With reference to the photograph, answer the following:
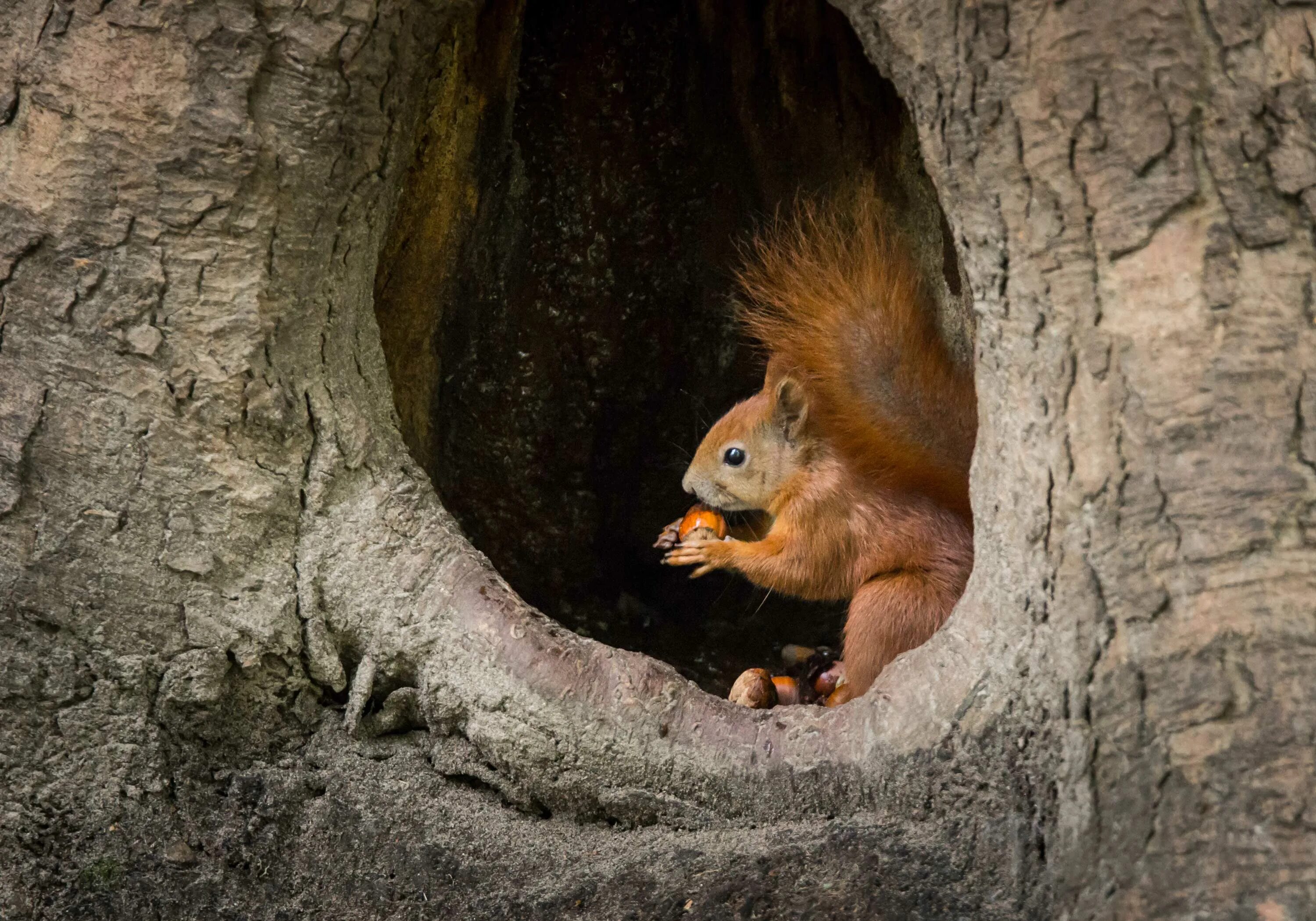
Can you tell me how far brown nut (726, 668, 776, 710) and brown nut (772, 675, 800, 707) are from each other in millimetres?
54

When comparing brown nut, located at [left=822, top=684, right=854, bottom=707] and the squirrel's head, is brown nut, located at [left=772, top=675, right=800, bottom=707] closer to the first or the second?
brown nut, located at [left=822, top=684, right=854, bottom=707]

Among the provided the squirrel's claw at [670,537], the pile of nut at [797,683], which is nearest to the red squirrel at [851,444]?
the squirrel's claw at [670,537]

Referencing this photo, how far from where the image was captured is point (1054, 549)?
1.87 m

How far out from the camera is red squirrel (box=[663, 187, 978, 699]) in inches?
111

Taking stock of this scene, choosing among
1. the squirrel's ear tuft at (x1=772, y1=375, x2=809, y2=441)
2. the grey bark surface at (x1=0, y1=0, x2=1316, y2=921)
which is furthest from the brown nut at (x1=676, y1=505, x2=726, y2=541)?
the grey bark surface at (x1=0, y1=0, x2=1316, y2=921)

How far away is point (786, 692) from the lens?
128 inches

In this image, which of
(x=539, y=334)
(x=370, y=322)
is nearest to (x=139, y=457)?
(x=370, y=322)

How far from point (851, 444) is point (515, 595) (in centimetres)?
98

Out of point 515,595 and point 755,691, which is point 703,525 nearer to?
point 755,691

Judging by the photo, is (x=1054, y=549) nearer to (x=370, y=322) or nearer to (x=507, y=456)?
(x=370, y=322)

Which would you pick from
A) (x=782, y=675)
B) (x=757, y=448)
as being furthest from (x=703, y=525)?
(x=782, y=675)

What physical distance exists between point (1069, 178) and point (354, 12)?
123 cm

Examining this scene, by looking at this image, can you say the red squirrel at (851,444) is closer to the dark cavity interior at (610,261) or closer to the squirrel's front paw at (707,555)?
the squirrel's front paw at (707,555)

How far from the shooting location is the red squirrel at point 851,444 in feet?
9.25
